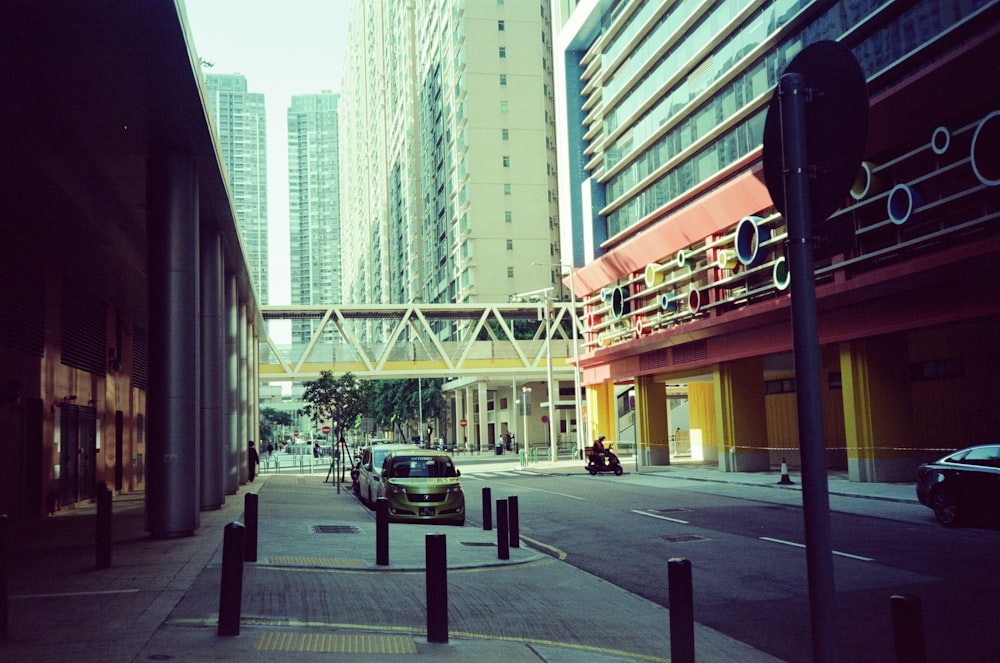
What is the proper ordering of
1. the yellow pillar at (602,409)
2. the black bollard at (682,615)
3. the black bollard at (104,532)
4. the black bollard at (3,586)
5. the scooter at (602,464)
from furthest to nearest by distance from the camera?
the yellow pillar at (602,409) < the scooter at (602,464) < the black bollard at (104,532) < the black bollard at (3,586) < the black bollard at (682,615)

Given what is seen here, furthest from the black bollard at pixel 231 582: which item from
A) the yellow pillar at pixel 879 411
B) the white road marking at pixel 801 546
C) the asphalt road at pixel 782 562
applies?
the yellow pillar at pixel 879 411

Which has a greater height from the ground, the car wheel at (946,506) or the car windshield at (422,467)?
the car windshield at (422,467)

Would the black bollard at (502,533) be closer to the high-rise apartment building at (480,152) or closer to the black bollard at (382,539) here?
the black bollard at (382,539)

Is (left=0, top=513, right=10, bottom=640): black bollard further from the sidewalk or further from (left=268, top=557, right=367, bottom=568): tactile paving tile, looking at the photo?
(left=268, top=557, right=367, bottom=568): tactile paving tile

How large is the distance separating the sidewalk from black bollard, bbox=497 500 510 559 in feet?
0.49

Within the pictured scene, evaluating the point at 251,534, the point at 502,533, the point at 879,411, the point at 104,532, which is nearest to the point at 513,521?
the point at 502,533

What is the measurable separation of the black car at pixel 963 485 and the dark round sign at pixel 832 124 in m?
14.5

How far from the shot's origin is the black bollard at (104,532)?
12.9 meters

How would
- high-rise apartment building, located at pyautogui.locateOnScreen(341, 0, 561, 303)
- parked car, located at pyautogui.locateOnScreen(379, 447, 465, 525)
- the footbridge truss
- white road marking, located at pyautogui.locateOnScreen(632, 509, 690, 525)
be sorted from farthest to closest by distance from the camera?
high-rise apartment building, located at pyautogui.locateOnScreen(341, 0, 561, 303), the footbridge truss, parked car, located at pyautogui.locateOnScreen(379, 447, 465, 525), white road marking, located at pyautogui.locateOnScreen(632, 509, 690, 525)

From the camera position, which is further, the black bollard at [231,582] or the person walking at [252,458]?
the person walking at [252,458]

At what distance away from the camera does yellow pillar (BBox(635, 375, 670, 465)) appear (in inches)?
1768

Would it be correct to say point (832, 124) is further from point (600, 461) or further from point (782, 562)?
point (600, 461)

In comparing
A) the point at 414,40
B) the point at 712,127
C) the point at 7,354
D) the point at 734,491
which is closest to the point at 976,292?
the point at 734,491

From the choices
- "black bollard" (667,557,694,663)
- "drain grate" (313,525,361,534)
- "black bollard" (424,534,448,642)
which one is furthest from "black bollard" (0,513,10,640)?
"drain grate" (313,525,361,534)
